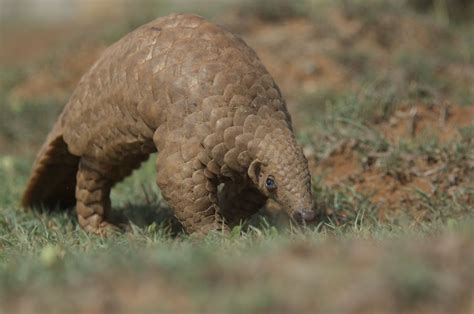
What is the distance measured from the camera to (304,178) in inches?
176

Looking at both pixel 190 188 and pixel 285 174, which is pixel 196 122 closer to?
pixel 190 188

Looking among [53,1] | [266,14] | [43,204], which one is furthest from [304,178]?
[53,1]

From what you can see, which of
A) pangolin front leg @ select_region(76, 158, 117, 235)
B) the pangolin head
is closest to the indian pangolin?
the pangolin head

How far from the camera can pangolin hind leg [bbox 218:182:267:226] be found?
507 centimetres

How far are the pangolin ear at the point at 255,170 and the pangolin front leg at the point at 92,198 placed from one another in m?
1.32

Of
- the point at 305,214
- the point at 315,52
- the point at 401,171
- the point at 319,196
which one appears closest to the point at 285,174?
the point at 305,214

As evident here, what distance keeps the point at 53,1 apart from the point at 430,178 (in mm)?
32351

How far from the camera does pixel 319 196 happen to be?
19.5 ft

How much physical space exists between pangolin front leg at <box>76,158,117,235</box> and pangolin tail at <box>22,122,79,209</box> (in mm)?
308

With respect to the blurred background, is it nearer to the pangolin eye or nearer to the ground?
the ground

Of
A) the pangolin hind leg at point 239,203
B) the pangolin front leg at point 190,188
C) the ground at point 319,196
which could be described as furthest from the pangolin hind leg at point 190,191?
the pangolin hind leg at point 239,203

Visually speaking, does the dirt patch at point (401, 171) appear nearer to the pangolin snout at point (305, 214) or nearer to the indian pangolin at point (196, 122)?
the indian pangolin at point (196, 122)

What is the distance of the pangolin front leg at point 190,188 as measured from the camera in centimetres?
454

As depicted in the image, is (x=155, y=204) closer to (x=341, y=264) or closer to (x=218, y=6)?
(x=341, y=264)
